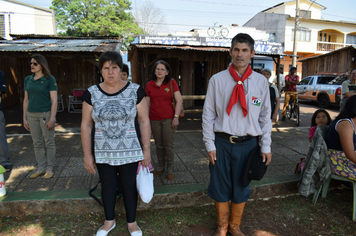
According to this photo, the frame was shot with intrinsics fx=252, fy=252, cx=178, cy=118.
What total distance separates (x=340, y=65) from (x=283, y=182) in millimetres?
17440

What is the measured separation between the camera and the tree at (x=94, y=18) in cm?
2495

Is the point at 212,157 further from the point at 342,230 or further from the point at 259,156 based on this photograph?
the point at 342,230

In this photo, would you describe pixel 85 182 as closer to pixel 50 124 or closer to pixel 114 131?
pixel 50 124

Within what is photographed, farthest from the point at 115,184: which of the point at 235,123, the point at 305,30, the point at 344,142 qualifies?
the point at 305,30

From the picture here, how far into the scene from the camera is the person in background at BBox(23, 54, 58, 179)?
142 inches

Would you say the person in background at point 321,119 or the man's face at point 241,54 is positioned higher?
the man's face at point 241,54

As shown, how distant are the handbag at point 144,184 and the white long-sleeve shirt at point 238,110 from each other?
709 millimetres

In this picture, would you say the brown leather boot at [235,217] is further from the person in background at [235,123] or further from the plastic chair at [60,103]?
the plastic chair at [60,103]

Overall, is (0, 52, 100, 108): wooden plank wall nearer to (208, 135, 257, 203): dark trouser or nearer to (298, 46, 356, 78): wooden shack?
(208, 135, 257, 203): dark trouser

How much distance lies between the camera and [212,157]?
2434 mm

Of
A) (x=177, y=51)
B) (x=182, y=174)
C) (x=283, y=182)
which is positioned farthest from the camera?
(x=177, y=51)

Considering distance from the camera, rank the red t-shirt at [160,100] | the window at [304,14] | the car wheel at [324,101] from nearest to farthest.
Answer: the red t-shirt at [160,100], the car wheel at [324,101], the window at [304,14]

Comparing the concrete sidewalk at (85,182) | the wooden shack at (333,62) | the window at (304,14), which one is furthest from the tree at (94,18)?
the concrete sidewalk at (85,182)

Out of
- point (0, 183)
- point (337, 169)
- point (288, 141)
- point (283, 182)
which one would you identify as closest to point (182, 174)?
point (283, 182)
